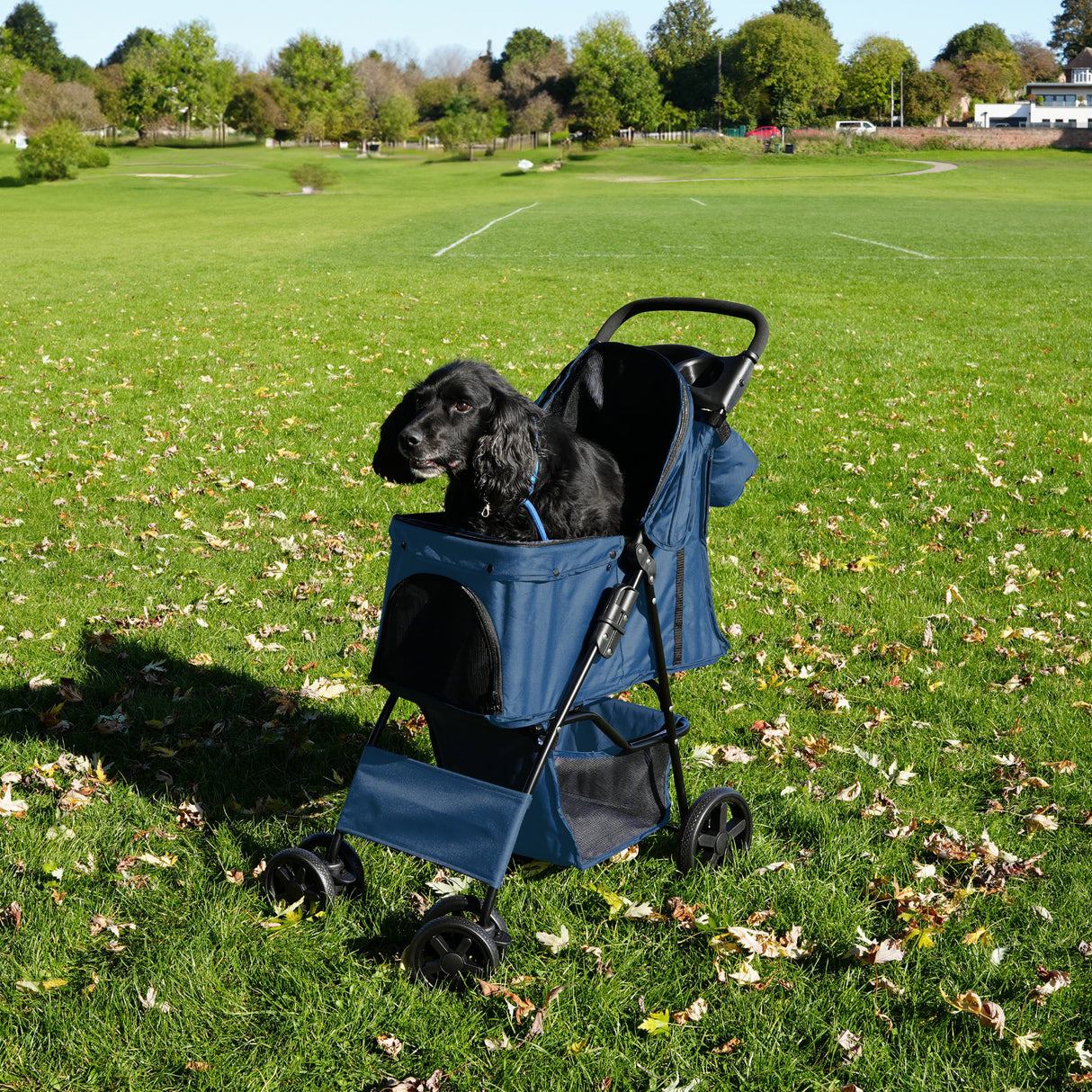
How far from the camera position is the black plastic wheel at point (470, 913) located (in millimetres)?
3031

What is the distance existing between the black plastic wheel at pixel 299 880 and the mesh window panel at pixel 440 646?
2.13 ft

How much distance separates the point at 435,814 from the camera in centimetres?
302

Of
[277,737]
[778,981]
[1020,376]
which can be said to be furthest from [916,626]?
[1020,376]

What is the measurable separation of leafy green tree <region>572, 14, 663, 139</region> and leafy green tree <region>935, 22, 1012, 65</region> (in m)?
49.9

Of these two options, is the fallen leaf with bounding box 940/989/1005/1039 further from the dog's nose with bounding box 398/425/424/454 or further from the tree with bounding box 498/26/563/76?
the tree with bounding box 498/26/563/76

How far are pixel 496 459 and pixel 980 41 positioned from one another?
149222 millimetres

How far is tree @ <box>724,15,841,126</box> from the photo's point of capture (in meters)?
102

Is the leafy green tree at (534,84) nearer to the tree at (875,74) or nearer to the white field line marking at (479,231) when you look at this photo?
the tree at (875,74)

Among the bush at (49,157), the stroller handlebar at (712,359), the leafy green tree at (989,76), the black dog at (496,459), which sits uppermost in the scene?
the leafy green tree at (989,76)

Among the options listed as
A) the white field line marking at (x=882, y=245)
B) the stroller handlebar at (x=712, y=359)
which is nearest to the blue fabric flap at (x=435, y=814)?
the stroller handlebar at (x=712, y=359)

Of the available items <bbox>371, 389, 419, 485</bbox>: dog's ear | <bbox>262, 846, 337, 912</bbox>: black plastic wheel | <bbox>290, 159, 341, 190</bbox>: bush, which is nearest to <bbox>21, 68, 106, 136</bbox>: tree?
<bbox>290, 159, 341, 190</bbox>: bush

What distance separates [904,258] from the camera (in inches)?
934

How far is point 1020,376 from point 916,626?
748 centimetres

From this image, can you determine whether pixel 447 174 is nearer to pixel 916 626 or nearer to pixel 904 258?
pixel 904 258
